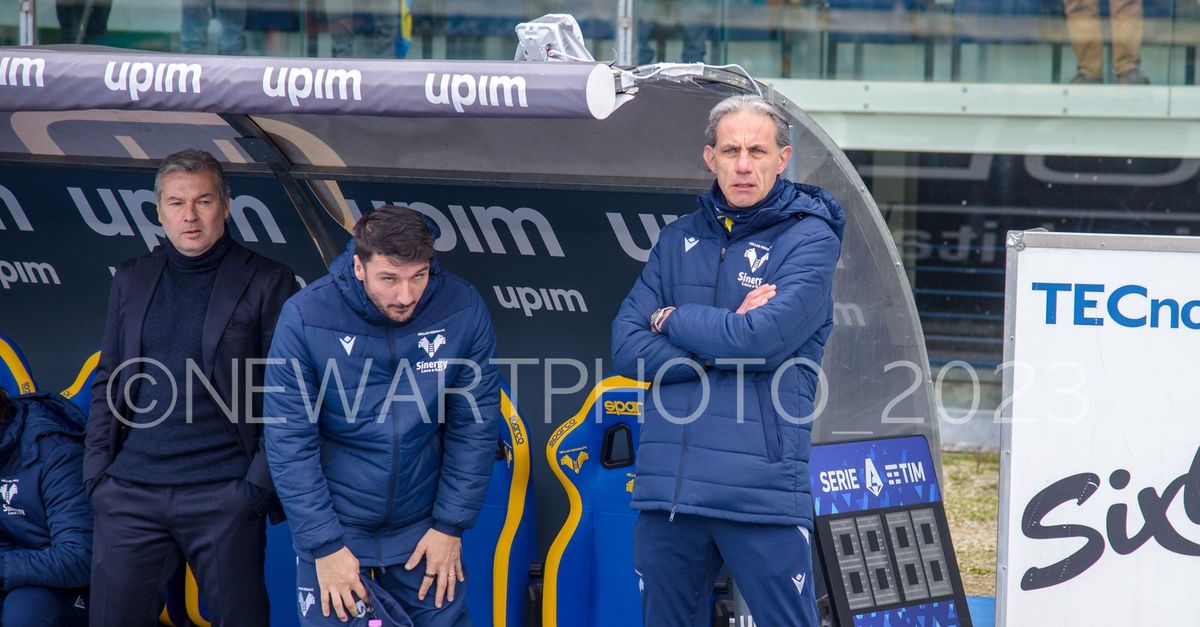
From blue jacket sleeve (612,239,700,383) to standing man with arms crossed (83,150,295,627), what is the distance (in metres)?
1.09

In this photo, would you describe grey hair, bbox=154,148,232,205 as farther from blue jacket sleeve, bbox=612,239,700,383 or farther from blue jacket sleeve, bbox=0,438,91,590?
blue jacket sleeve, bbox=612,239,700,383

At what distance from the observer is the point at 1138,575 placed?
405 centimetres

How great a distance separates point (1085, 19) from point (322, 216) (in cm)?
641

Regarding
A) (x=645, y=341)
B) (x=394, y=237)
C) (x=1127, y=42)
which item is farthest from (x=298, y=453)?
(x=1127, y=42)

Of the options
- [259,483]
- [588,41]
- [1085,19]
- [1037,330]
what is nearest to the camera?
[259,483]

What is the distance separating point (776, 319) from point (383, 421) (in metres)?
1.05

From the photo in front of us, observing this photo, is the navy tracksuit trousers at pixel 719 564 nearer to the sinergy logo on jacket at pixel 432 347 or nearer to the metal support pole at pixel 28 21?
the sinergy logo on jacket at pixel 432 347

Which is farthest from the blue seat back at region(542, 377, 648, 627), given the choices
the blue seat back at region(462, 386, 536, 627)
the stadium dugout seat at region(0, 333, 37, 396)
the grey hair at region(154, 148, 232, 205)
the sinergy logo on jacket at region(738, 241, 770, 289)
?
the stadium dugout seat at region(0, 333, 37, 396)

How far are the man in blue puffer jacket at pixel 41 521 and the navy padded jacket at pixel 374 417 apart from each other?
3.46ft

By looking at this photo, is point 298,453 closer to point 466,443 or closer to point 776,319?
point 466,443

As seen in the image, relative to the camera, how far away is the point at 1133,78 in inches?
359

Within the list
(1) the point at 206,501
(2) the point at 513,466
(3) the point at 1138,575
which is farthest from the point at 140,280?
(3) the point at 1138,575

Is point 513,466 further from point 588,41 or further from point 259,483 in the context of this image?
point 588,41

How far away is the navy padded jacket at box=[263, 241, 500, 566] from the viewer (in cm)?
343
